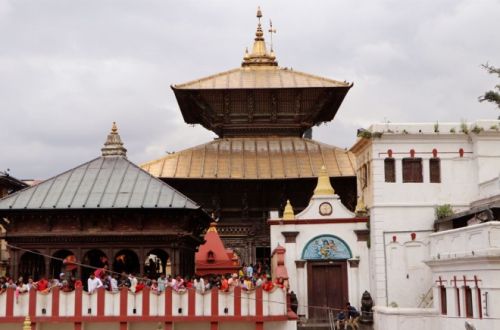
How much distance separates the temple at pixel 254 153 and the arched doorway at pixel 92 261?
456 inches

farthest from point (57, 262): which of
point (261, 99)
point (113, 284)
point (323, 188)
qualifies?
point (261, 99)

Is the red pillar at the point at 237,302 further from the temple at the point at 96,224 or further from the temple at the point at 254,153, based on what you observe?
the temple at the point at 254,153

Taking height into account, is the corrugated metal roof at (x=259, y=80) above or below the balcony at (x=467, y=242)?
above

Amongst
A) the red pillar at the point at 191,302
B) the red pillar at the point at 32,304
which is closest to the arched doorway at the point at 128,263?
the red pillar at the point at 32,304

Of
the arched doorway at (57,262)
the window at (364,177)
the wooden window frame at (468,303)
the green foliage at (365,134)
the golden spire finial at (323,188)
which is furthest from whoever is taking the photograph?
the window at (364,177)

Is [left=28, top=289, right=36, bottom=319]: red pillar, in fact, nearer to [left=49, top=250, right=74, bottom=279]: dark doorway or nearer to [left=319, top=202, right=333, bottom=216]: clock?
[left=49, top=250, right=74, bottom=279]: dark doorway

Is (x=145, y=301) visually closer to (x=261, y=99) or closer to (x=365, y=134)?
(x=365, y=134)

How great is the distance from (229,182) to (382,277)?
43.7 ft

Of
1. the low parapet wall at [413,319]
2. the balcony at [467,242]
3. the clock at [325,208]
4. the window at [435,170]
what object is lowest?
the low parapet wall at [413,319]

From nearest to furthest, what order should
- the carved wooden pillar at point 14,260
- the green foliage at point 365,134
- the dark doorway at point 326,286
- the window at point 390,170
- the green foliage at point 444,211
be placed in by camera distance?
the carved wooden pillar at point 14,260 < the green foliage at point 444,211 < the dark doorway at point 326,286 < the green foliage at point 365,134 < the window at point 390,170

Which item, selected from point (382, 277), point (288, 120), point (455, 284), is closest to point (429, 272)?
point (382, 277)

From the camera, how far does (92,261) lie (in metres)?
38.2

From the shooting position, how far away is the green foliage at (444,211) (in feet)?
131

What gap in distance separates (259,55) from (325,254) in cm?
2323
